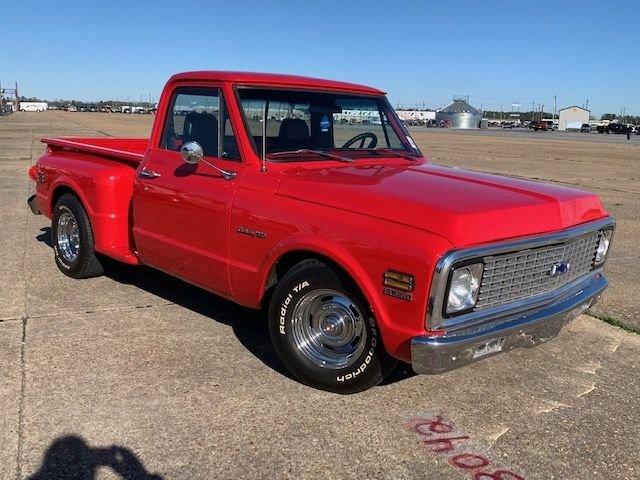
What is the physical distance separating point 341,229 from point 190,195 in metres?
1.36

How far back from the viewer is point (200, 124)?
173 inches

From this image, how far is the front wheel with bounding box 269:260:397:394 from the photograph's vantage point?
3367 millimetres

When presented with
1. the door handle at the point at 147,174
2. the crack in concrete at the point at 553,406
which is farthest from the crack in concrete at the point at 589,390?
the door handle at the point at 147,174

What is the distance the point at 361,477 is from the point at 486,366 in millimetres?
1573

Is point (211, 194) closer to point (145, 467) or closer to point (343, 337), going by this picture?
point (343, 337)

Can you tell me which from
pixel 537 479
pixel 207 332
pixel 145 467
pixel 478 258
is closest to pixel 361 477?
pixel 537 479

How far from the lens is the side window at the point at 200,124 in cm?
416

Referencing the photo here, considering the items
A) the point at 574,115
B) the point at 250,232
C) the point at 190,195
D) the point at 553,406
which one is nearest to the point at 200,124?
the point at 190,195

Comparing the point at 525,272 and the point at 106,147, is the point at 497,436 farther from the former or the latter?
the point at 106,147

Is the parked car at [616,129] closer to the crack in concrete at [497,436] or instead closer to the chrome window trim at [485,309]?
the chrome window trim at [485,309]

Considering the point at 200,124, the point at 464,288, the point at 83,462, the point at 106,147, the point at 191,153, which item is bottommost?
the point at 83,462

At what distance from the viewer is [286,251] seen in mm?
3568

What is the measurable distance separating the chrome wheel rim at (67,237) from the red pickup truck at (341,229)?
567mm

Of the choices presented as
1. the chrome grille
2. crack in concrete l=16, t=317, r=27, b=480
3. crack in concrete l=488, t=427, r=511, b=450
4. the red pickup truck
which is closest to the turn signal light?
the red pickup truck
